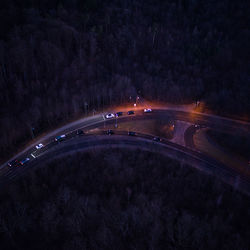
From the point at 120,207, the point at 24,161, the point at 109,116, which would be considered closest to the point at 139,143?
the point at 109,116

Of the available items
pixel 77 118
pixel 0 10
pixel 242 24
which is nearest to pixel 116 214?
pixel 77 118

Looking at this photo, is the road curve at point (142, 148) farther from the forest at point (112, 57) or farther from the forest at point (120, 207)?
the forest at point (112, 57)

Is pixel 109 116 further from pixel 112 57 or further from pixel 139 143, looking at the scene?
pixel 112 57

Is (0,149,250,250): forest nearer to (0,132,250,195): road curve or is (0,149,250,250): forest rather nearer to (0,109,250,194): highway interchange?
(0,132,250,195): road curve

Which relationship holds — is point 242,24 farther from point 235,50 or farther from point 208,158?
point 208,158

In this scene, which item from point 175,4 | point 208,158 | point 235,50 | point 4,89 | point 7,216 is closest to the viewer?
point 7,216

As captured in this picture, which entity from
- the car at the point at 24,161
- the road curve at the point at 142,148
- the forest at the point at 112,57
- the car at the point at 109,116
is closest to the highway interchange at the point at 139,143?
the road curve at the point at 142,148
